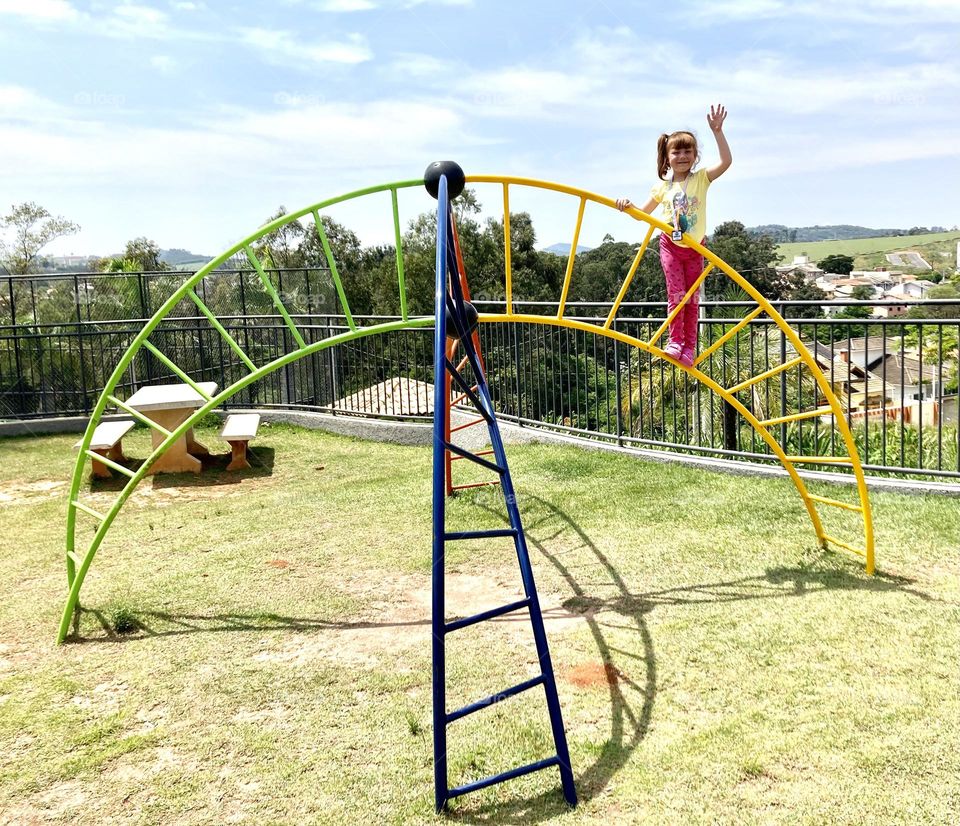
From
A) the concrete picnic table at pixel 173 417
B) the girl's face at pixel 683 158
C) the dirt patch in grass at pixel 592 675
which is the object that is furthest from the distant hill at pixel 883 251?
the dirt patch in grass at pixel 592 675

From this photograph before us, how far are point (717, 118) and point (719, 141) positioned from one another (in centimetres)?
15

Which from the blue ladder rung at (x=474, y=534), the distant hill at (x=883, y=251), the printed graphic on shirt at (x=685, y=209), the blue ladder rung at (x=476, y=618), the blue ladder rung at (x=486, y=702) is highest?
the distant hill at (x=883, y=251)

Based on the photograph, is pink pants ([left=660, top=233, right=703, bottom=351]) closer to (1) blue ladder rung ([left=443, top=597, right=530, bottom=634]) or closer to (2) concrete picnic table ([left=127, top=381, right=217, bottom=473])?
(1) blue ladder rung ([left=443, top=597, right=530, bottom=634])

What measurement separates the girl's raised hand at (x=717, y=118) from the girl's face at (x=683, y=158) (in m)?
0.22

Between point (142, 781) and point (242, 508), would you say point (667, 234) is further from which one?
point (242, 508)

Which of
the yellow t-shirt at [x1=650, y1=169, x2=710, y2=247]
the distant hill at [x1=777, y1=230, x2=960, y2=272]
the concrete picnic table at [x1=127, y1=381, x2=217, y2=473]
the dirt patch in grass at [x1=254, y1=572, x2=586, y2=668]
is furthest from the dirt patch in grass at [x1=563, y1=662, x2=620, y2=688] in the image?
the distant hill at [x1=777, y1=230, x2=960, y2=272]

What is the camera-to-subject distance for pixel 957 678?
3562 mm

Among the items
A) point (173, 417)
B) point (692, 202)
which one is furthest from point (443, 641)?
point (173, 417)

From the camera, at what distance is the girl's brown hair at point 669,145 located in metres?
4.85

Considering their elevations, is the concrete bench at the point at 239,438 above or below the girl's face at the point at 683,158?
below

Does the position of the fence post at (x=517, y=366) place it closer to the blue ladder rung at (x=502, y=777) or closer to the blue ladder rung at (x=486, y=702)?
the blue ladder rung at (x=486, y=702)

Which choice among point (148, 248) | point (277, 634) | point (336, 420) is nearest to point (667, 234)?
point (277, 634)

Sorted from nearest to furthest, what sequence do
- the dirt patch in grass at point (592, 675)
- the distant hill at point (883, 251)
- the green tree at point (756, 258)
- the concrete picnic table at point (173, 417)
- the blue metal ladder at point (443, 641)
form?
the blue metal ladder at point (443, 641), the dirt patch in grass at point (592, 675), the concrete picnic table at point (173, 417), the green tree at point (756, 258), the distant hill at point (883, 251)

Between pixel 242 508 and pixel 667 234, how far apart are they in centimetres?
441
